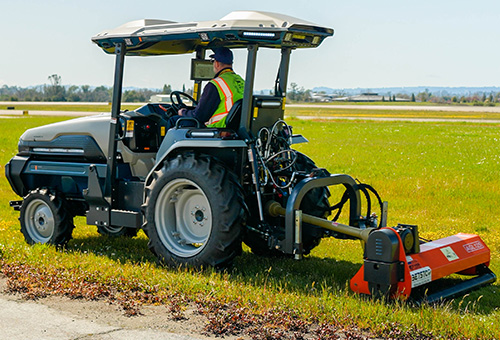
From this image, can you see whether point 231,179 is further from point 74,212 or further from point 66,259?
point 74,212

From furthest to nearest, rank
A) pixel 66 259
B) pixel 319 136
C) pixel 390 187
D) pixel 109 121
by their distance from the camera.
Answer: pixel 319 136 < pixel 390 187 < pixel 109 121 < pixel 66 259

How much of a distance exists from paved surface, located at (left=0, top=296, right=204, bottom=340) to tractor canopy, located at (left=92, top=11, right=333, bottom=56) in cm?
271

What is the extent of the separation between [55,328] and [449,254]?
3.41 meters

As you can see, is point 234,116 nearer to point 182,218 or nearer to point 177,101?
point 182,218

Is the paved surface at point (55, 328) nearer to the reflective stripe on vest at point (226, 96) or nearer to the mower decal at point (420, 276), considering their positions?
the mower decal at point (420, 276)

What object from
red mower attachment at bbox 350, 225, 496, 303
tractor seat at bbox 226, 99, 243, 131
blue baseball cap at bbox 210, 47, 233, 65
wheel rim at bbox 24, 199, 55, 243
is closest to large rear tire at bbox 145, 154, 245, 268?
tractor seat at bbox 226, 99, 243, 131

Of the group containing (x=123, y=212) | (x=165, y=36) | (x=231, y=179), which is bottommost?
(x=123, y=212)

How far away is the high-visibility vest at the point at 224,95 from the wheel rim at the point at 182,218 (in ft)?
2.26

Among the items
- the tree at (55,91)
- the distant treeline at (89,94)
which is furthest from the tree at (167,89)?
the tree at (55,91)

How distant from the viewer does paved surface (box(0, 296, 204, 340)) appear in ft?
16.0

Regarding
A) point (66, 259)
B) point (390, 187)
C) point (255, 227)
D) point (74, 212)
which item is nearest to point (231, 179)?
point (255, 227)

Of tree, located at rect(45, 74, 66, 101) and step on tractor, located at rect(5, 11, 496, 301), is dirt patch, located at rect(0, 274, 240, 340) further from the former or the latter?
tree, located at rect(45, 74, 66, 101)

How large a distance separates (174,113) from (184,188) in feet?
4.22

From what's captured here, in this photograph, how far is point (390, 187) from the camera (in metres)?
12.5
